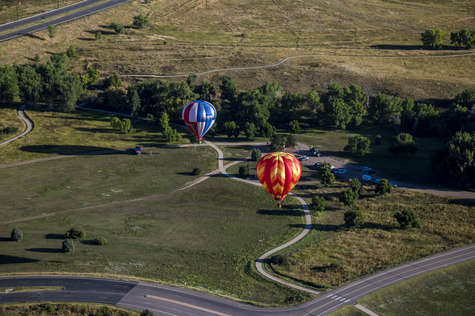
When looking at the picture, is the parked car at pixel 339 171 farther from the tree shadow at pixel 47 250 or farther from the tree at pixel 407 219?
the tree shadow at pixel 47 250

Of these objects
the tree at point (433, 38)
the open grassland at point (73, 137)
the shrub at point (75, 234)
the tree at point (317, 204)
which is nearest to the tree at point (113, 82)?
the open grassland at point (73, 137)

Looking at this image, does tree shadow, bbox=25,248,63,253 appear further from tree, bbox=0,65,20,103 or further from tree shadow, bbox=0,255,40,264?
tree, bbox=0,65,20,103

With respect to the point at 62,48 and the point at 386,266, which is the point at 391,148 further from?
the point at 62,48

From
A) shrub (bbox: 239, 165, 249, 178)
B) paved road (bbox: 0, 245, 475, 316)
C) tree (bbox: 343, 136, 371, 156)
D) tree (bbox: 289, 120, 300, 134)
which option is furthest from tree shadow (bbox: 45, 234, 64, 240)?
tree (bbox: 289, 120, 300, 134)

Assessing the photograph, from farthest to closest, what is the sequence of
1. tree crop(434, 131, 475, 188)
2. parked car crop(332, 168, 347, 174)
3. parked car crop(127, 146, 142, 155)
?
1. parked car crop(127, 146, 142, 155)
2. parked car crop(332, 168, 347, 174)
3. tree crop(434, 131, 475, 188)

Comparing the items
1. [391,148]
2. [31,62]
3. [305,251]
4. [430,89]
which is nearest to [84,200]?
[305,251]

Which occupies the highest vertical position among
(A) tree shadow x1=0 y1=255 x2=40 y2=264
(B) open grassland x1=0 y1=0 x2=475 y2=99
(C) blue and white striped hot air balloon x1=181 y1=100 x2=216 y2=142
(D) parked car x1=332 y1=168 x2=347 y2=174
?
(B) open grassland x1=0 y1=0 x2=475 y2=99
